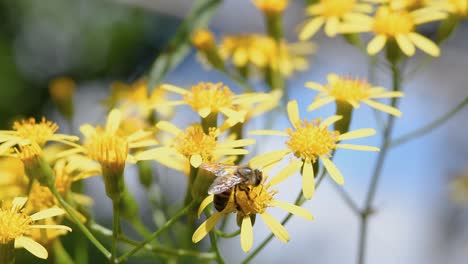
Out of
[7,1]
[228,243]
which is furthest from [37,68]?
[228,243]

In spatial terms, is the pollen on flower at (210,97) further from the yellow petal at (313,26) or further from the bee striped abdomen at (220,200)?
the yellow petal at (313,26)

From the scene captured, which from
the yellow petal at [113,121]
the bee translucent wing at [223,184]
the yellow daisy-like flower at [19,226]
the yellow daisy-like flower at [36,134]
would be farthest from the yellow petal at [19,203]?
the bee translucent wing at [223,184]

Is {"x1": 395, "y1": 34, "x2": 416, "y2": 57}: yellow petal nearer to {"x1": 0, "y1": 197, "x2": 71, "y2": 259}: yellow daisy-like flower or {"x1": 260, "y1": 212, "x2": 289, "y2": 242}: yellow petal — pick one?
{"x1": 260, "y1": 212, "x2": 289, "y2": 242}: yellow petal

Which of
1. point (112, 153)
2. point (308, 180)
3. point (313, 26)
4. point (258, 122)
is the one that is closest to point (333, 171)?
point (308, 180)

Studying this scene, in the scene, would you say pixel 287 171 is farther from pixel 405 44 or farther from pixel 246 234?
pixel 405 44

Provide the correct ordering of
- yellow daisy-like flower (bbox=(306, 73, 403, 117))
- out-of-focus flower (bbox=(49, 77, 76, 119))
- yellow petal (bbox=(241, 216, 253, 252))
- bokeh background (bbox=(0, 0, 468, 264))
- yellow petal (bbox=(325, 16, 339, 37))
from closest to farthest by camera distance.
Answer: yellow petal (bbox=(241, 216, 253, 252)) → yellow daisy-like flower (bbox=(306, 73, 403, 117)) → yellow petal (bbox=(325, 16, 339, 37)) → out-of-focus flower (bbox=(49, 77, 76, 119)) → bokeh background (bbox=(0, 0, 468, 264))

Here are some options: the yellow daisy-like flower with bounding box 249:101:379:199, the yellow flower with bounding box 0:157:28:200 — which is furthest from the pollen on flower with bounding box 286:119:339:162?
the yellow flower with bounding box 0:157:28:200

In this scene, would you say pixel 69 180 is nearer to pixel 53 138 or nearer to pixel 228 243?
pixel 53 138
